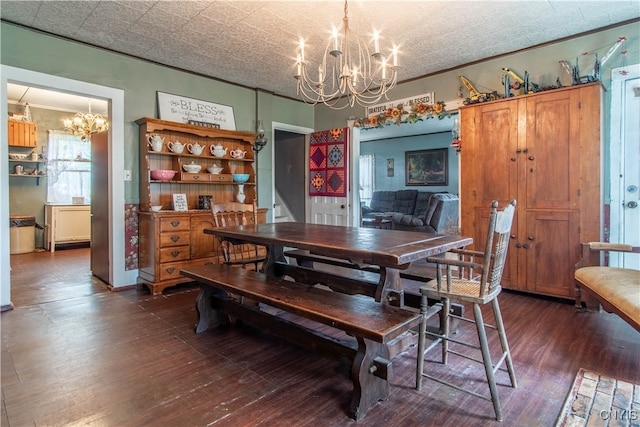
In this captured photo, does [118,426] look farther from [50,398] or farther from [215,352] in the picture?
[215,352]

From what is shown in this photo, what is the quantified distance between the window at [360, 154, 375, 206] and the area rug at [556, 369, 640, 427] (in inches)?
316

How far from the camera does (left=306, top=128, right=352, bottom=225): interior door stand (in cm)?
524

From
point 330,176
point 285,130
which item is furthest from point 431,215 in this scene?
point 285,130

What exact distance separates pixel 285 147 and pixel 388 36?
3482mm

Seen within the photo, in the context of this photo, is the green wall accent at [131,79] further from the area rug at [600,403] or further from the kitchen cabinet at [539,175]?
the area rug at [600,403]

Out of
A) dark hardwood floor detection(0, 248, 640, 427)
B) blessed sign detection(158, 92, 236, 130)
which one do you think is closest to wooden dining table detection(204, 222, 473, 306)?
dark hardwood floor detection(0, 248, 640, 427)

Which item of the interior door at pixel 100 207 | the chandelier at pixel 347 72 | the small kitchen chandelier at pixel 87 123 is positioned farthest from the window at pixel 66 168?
the chandelier at pixel 347 72

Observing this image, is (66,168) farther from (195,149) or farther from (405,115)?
(405,115)

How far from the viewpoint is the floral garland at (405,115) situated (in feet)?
14.4

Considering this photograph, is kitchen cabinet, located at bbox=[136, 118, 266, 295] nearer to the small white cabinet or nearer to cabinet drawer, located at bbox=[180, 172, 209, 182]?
cabinet drawer, located at bbox=[180, 172, 209, 182]

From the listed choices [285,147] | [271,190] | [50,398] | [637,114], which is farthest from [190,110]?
[637,114]

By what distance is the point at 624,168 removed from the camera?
3236 mm

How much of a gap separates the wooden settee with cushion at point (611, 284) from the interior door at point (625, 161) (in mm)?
444

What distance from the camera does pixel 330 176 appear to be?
5.45 meters
